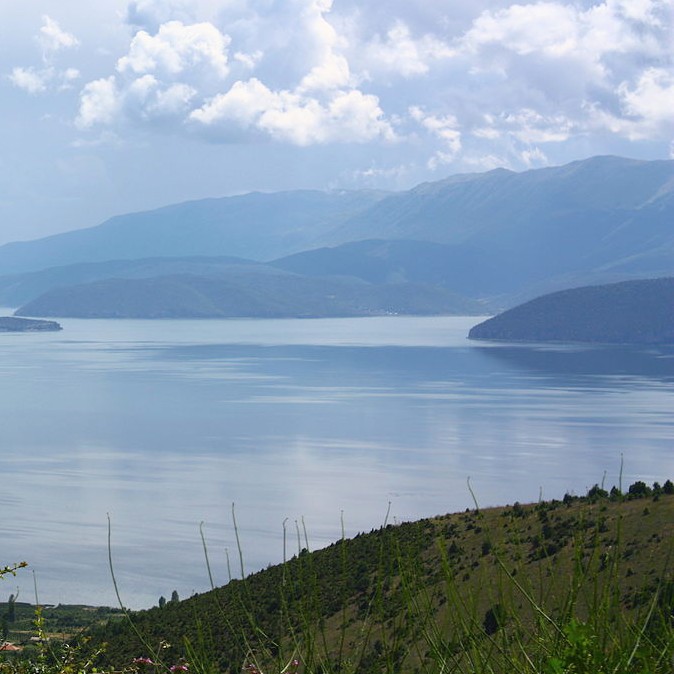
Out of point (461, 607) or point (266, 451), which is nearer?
point (461, 607)

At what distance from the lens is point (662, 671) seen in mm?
3590

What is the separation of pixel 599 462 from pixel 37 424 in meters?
51.5

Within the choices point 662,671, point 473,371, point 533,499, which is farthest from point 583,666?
point 473,371

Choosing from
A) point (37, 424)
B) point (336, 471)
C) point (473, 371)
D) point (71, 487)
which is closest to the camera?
point (71, 487)

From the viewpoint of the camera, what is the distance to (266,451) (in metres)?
89.5

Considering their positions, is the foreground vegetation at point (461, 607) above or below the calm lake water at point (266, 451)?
above

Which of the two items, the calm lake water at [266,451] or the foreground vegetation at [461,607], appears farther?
the calm lake water at [266,451]

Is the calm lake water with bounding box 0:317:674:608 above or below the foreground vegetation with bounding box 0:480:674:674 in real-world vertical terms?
below

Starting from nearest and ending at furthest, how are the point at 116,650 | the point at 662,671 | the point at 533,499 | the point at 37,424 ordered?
the point at 662,671 < the point at 116,650 < the point at 533,499 < the point at 37,424

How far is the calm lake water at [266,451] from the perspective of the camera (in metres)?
57.8

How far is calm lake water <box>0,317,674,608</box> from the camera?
57.8 m

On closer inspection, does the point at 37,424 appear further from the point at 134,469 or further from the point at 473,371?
the point at 473,371

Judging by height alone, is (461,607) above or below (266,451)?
above

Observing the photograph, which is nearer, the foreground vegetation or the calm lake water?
the foreground vegetation
